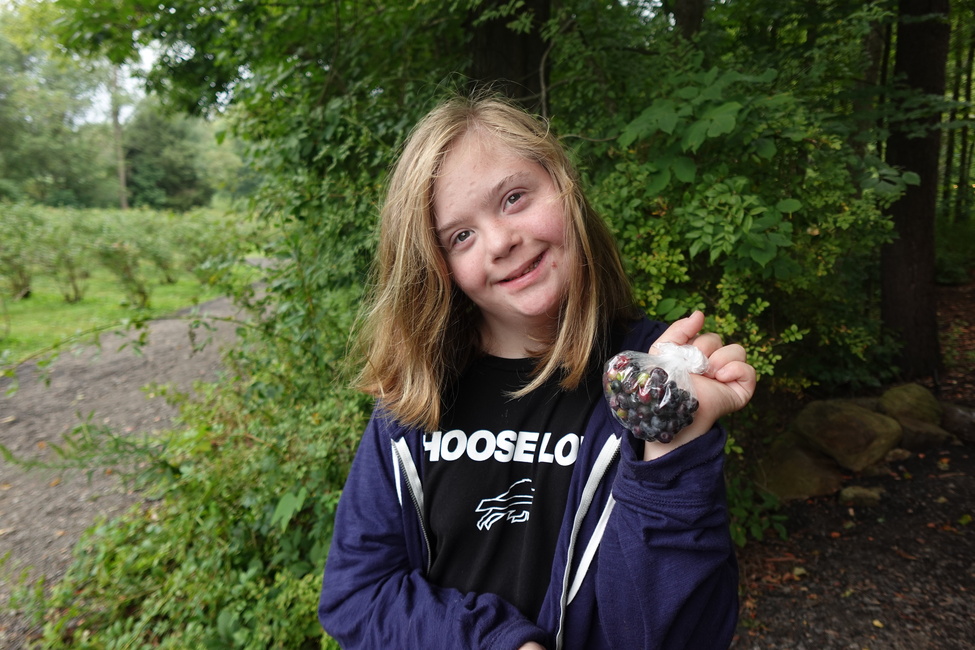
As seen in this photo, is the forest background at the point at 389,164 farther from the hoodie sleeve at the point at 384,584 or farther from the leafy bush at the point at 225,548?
the hoodie sleeve at the point at 384,584

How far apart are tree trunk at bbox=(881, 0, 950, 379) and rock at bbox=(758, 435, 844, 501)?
5.78ft

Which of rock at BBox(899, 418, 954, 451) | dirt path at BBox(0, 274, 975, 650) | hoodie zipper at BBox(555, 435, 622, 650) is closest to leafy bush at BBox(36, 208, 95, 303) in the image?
dirt path at BBox(0, 274, 975, 650)

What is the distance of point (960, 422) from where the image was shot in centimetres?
396

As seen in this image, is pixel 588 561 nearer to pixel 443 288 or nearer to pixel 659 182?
pixel 443 288

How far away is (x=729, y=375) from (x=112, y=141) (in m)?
39.4

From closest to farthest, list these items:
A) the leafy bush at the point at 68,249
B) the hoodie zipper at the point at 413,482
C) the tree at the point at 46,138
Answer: the hoodie zipper at the point at 413,482 < the leafy bush at the point at 68,249 < the tree at the point at 46,138

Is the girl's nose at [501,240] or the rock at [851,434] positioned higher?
the girl's nose at [501,240]

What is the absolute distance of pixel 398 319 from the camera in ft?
4.56

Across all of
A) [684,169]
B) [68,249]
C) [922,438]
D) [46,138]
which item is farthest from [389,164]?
[46,138]

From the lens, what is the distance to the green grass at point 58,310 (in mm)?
8508

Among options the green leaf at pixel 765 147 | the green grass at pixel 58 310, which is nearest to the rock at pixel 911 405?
the green leaf at pixel 765 147

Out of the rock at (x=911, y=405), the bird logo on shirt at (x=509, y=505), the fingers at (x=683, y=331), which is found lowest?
the rock at (x=911, y=405)

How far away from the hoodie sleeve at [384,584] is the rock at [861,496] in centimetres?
313

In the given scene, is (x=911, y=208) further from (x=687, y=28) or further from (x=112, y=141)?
(x=112, y=141)
